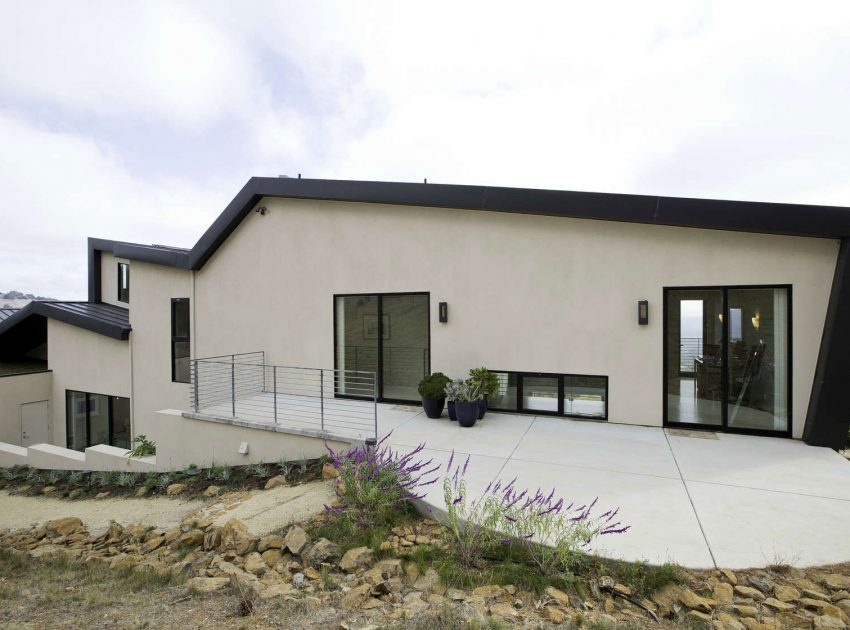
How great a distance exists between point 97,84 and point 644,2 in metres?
→ 10.7

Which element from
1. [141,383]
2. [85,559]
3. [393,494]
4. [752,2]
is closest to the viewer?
[393,494]

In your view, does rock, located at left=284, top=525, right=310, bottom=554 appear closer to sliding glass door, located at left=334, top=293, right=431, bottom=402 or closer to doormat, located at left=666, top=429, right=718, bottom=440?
sliding glass door, located at left=334, top=293, right=431, bottom=402

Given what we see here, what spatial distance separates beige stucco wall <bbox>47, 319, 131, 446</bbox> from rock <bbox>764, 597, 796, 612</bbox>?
1310 centimetres

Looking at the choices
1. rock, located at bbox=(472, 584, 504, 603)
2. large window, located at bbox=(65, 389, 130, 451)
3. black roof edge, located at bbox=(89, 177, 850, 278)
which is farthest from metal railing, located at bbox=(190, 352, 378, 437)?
rock, located at bbox=(472, 584, 504, 603)

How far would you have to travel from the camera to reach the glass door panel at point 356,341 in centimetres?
927

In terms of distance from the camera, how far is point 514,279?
803cm

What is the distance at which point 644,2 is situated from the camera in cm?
721

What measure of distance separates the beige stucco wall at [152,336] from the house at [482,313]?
50 mm

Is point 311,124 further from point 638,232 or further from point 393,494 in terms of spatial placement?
point 393,494

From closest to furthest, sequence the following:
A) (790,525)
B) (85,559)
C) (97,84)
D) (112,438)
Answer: (790,525), (85,559), (97,84), (112,438)

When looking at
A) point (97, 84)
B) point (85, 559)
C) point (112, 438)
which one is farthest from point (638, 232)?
point (112, 438)

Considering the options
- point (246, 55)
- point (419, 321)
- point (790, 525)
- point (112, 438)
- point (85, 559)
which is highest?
point (246, 55)

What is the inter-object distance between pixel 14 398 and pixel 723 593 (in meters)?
15.7

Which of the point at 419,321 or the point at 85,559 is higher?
the point at 419,321
